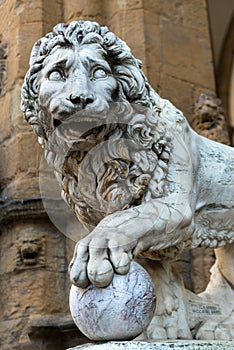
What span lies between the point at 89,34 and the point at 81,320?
0.86 meters

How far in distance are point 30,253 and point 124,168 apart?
1.04 metres

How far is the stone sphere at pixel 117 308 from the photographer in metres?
Result: 1.92

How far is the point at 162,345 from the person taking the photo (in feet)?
6.31

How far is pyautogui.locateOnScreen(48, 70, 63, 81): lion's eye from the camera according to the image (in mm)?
2123

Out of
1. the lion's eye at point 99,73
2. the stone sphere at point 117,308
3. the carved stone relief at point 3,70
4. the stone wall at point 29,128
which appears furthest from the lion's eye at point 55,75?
the carved stone relief at point 3,70

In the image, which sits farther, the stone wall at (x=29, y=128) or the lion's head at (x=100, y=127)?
the stone wall at (x=29, y=128)

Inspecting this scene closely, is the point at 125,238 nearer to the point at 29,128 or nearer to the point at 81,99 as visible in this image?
the point at 81,99

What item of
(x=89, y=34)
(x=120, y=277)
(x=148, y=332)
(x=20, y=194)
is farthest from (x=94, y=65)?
(x=20, y=194)

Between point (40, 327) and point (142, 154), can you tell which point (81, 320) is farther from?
point (40, 327)

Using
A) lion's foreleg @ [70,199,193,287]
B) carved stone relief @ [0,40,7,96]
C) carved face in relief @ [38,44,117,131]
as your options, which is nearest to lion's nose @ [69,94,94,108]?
carved face in relief @ [38,44,117,131]

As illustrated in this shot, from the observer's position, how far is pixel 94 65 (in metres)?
2.14

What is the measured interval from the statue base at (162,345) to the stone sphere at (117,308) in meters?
0.03

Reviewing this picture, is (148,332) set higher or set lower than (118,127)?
lower

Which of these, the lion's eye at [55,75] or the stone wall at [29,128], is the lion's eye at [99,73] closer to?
the lion's eye at [55,75]
